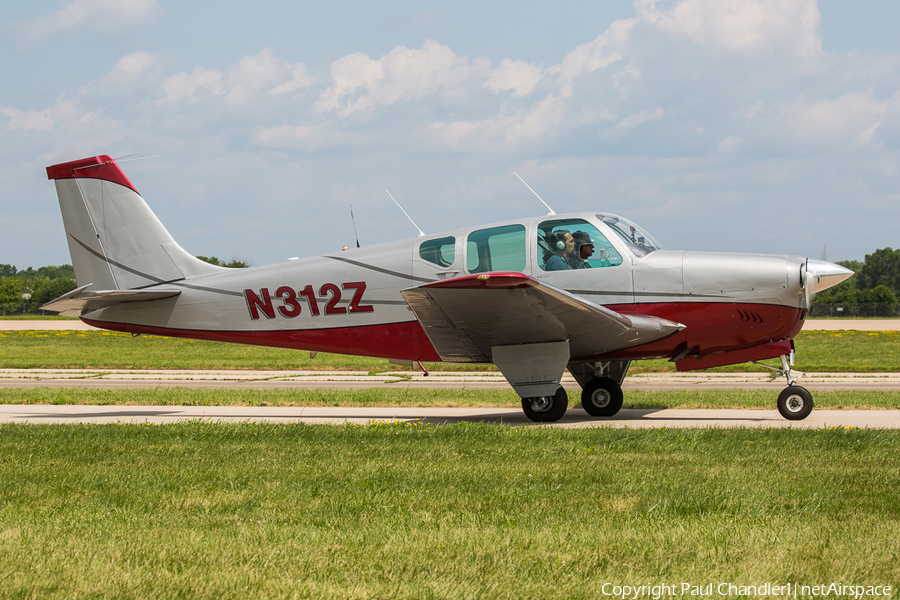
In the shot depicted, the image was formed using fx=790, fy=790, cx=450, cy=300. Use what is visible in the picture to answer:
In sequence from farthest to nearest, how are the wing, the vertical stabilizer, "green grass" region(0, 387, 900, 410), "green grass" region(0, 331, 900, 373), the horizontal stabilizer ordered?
1. "green grass" region(0, 331, 900, 373)
2. "green grass" region(0, 387, 900, 410)
3. the vertical stabilizer
4. the horizontal stabilizer
5. the wing

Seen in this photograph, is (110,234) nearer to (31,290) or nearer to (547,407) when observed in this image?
(547,407)

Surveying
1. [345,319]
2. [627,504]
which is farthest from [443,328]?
[627,504]

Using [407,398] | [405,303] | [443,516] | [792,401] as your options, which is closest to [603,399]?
[792,401]

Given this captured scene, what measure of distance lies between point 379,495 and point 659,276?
6346 millimetres

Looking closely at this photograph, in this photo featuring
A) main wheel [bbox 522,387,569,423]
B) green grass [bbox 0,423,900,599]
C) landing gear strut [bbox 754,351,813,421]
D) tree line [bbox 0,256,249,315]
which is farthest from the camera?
tree line [bbox 0,256,249,315]

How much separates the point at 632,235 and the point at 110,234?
28.0 ft

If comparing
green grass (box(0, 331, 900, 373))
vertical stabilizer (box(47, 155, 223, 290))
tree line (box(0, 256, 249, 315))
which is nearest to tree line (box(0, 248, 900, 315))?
tree line (box(0, 256, 249, 315))

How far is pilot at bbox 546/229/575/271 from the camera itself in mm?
10914

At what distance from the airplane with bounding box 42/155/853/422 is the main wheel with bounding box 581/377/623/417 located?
0.07 feet

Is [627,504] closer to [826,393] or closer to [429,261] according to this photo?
[429,261]

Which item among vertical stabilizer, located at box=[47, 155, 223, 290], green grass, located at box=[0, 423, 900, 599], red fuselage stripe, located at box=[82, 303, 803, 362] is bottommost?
green grass, located at box=[0, 423, 900, 599]

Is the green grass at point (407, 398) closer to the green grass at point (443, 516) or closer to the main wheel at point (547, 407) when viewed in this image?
the main wheel at point (547, 407)

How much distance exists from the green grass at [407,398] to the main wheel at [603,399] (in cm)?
137

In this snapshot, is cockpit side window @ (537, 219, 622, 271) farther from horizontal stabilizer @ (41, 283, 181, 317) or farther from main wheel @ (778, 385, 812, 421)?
horizontal stabilizer @ (41, 283, 181, 317)
